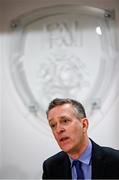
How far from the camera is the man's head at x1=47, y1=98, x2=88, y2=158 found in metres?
1.32

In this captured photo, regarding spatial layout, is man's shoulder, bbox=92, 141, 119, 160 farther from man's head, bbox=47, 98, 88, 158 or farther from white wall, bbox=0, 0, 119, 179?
white wall, bbox=0, 0, 119, 179

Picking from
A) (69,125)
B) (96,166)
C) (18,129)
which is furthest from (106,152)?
(18,129)

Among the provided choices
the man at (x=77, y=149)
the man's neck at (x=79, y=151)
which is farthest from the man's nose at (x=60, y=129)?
the man's neck at (x=79, y=151)

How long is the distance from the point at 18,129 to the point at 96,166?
24.8 inches

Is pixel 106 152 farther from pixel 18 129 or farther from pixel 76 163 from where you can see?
pixel 18 129

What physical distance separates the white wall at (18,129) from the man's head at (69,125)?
0.43 m

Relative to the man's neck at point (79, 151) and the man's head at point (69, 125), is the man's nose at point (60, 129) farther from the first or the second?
the man's neck at point (79, 151)

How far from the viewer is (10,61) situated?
1.83 metres

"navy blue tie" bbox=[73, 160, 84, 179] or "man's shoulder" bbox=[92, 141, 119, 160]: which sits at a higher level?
"man's shoulder" bbox=[92, 141, 119, 160]

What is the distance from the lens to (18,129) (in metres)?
1.82

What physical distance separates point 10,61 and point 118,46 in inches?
24.5

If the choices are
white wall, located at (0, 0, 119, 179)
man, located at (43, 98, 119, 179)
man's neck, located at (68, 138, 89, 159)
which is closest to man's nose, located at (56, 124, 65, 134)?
man, located at (43, 98, 119, 179)

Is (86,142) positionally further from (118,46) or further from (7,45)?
(7,45)

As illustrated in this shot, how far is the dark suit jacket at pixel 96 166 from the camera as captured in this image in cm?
133
